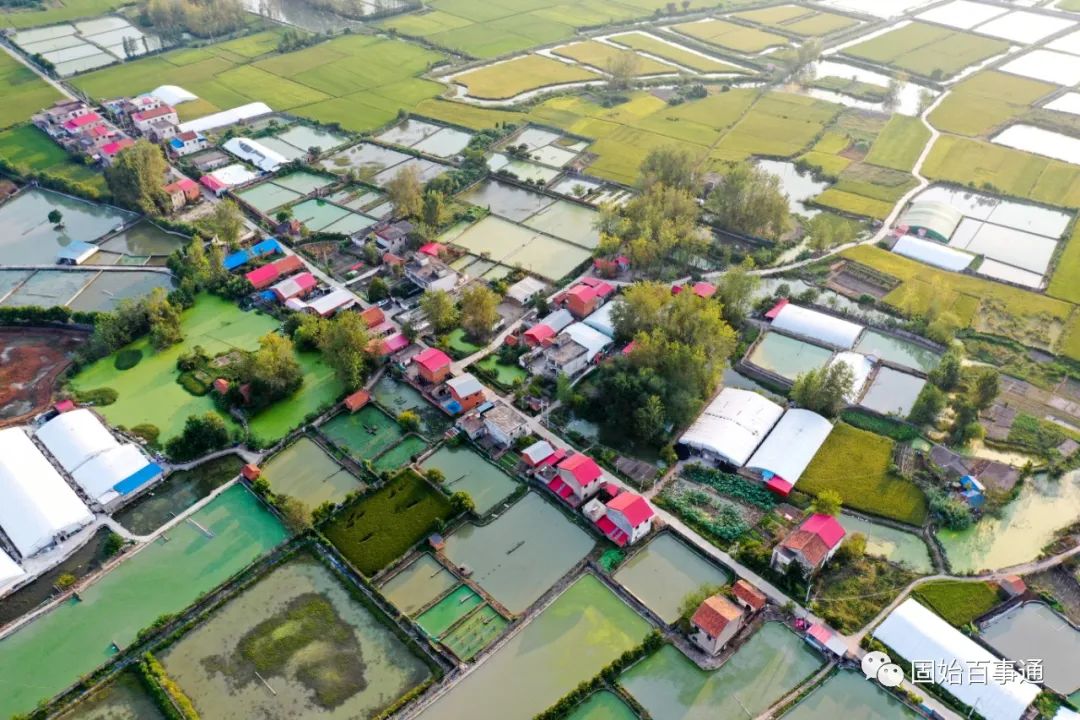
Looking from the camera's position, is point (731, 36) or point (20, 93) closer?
point (20, 93)

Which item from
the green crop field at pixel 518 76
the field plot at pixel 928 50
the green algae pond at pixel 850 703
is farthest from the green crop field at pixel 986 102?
→ the green algae pond at pixel 850 703

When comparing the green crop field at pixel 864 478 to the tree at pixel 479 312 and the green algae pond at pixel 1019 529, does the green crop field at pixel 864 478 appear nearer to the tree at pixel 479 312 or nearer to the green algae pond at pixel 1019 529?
the green algae pond at pixel 1019 529

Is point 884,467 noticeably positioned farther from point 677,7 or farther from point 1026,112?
point 677,7

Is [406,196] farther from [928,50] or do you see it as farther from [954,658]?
[928,50]

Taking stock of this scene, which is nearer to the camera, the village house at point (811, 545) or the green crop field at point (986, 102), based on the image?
the village house at point (811, 545)

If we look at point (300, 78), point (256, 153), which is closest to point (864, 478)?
point (256, 153)

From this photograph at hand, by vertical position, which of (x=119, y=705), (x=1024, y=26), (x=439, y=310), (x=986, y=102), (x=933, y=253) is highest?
(x=1024, y=26)

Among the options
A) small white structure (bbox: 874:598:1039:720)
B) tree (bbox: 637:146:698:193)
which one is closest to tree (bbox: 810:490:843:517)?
small white structure (bbox: 874:598:1039:720)
